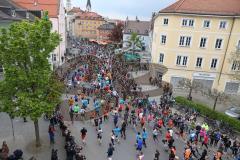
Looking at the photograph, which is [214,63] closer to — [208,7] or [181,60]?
[181,60]

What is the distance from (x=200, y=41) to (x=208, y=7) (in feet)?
16.6

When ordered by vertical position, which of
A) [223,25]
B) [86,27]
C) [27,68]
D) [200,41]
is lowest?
[27,68]

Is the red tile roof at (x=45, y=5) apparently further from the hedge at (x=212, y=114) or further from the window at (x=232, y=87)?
the window at (x=232, y=87)

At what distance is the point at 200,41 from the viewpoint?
36.2 metres

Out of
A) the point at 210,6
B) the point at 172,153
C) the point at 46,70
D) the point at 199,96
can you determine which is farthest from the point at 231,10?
the point at 46,70

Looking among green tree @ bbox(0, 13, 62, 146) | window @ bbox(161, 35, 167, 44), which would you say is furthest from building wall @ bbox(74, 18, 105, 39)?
green tree @ bbox(0, 13, 62, 146)

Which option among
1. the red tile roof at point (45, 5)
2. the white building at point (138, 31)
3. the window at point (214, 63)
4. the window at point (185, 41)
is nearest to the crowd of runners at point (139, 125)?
the window at point (185, 41)

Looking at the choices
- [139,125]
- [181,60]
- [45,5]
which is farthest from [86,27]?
[139,125]

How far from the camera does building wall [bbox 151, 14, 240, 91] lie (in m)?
35.1

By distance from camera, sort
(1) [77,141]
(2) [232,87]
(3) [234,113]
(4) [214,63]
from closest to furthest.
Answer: (1) [77,141] < (3) [234,113] < (4) [214,63] < (2) [232,87]

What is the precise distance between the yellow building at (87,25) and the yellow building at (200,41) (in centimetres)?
7885

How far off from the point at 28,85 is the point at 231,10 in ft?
102

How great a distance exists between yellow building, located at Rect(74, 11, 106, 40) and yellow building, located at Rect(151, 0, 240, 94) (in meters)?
78.8

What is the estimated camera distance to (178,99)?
1184 inches
